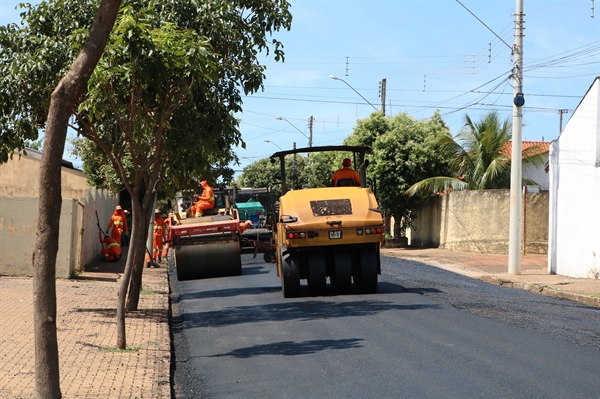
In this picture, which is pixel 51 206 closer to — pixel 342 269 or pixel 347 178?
pixel 342 269

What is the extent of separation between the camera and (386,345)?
996 centimetres

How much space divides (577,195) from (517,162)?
184 centimetres

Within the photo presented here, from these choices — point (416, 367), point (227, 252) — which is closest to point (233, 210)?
point (227, 252)

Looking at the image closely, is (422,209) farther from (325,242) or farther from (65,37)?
(65,37)

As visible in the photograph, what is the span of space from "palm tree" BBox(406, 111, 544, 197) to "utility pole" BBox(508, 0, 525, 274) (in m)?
11.1

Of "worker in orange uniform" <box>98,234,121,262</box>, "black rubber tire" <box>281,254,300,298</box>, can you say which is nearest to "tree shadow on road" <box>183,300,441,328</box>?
"black rubber tire" <box>281,254,300,298</box>

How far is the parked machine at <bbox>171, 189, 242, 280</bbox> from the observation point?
19.8 metres

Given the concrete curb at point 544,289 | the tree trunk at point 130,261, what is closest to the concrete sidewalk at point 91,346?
the tree trunk at point 130,261

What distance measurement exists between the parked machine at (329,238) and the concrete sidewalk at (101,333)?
2387 mm

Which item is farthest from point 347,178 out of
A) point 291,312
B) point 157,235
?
point 157,235

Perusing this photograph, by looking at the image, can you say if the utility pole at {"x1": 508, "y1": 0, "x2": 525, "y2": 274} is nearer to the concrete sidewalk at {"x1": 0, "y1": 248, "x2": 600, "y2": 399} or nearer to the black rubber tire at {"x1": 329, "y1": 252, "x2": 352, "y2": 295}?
the concrete sidewalk at {"x1": 0, "y1": 248, "x2": 600, "y2": 399}

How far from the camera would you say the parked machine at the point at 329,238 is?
14641mm

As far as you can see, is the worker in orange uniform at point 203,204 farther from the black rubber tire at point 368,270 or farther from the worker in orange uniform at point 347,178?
the black rubber tire at point 368,270

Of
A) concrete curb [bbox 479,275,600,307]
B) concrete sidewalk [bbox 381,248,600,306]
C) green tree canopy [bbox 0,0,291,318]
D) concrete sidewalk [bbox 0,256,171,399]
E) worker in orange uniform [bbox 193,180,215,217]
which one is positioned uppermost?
green tree canopy [bbox 0,0,291,318]
